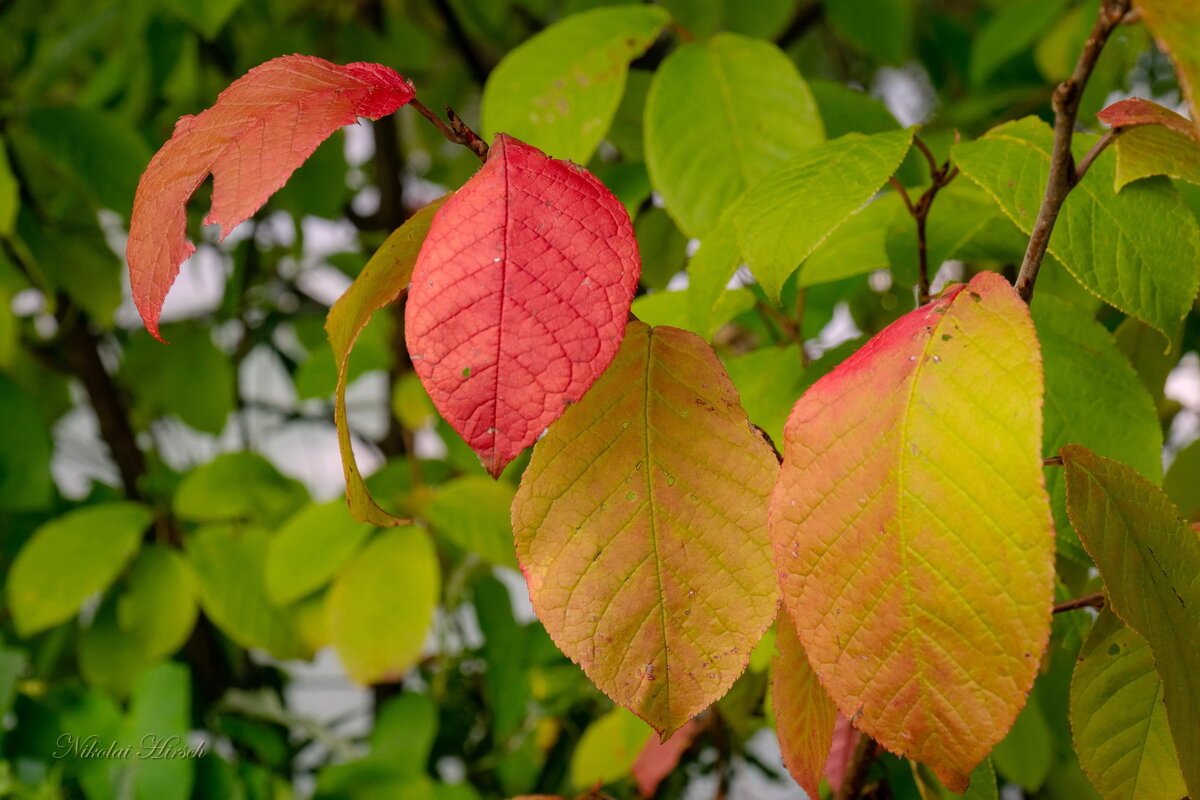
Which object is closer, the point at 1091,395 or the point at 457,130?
the point at 457,130

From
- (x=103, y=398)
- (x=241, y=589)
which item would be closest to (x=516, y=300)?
(x=241, y=589)

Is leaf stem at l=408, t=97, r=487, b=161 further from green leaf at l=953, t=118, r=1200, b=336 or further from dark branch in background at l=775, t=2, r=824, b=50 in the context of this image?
dark branch in background at l=775, t=2, r=824, b=50

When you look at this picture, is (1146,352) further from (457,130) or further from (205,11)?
(205,11)

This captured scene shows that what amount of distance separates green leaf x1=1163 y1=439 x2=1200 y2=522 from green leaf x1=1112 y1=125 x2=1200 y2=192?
0.22 m

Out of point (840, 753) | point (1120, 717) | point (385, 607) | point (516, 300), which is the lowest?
point (385, 607)

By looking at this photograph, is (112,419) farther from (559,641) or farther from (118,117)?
(559,641)

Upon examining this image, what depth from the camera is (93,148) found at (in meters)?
0.71

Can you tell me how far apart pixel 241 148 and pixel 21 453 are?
706mm

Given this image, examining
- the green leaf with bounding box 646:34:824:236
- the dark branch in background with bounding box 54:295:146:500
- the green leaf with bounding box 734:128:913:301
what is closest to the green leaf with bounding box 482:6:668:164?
the green leaf with bounding box 646:34:824:236

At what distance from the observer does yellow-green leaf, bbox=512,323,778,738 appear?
242 mm

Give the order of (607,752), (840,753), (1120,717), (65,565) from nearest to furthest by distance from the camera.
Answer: (1120,717)
(840,753)
(607,752)
(65,565)

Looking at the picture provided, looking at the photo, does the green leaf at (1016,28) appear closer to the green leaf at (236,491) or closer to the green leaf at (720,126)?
the green leaf at (720,126)

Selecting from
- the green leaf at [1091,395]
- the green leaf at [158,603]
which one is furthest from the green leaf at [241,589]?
the green leaf at [1091,395]

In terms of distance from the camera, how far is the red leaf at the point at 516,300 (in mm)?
203
